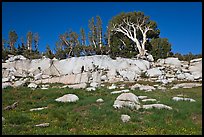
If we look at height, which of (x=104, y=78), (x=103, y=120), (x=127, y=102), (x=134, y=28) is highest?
(x=134, y=28)

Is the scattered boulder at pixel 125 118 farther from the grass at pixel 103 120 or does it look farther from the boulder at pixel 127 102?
the boulder at pixel 127 102

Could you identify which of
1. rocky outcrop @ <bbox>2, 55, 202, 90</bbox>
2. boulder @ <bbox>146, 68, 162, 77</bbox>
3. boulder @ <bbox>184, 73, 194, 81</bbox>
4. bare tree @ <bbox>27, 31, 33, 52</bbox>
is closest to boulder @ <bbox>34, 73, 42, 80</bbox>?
rocky outcrop @ <bbox>2, 55, 202, 90</bbox>

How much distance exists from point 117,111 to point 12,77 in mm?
28011

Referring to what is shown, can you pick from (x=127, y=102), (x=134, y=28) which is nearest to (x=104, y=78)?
(x=127, y=102)

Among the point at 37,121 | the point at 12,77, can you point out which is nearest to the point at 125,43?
the point at 12,77

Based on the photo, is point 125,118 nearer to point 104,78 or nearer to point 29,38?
point 104,78

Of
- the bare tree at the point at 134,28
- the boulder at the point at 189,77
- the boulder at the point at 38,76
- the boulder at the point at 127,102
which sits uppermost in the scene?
the bare tree at the point at 134,28

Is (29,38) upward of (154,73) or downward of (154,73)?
upward

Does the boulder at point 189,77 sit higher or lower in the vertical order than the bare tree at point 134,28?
lower

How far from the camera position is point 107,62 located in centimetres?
4362

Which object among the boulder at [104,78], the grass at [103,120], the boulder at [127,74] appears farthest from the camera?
the boulder at [104,78]

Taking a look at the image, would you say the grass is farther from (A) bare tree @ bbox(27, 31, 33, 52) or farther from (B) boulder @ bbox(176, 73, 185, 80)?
(A) bare tree @ bbox(27, 31, 33, 52)

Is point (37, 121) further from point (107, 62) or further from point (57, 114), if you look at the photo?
point (107, 62)

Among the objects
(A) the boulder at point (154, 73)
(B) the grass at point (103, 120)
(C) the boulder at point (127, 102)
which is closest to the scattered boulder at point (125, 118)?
(B) the grass at point (103, 120)
